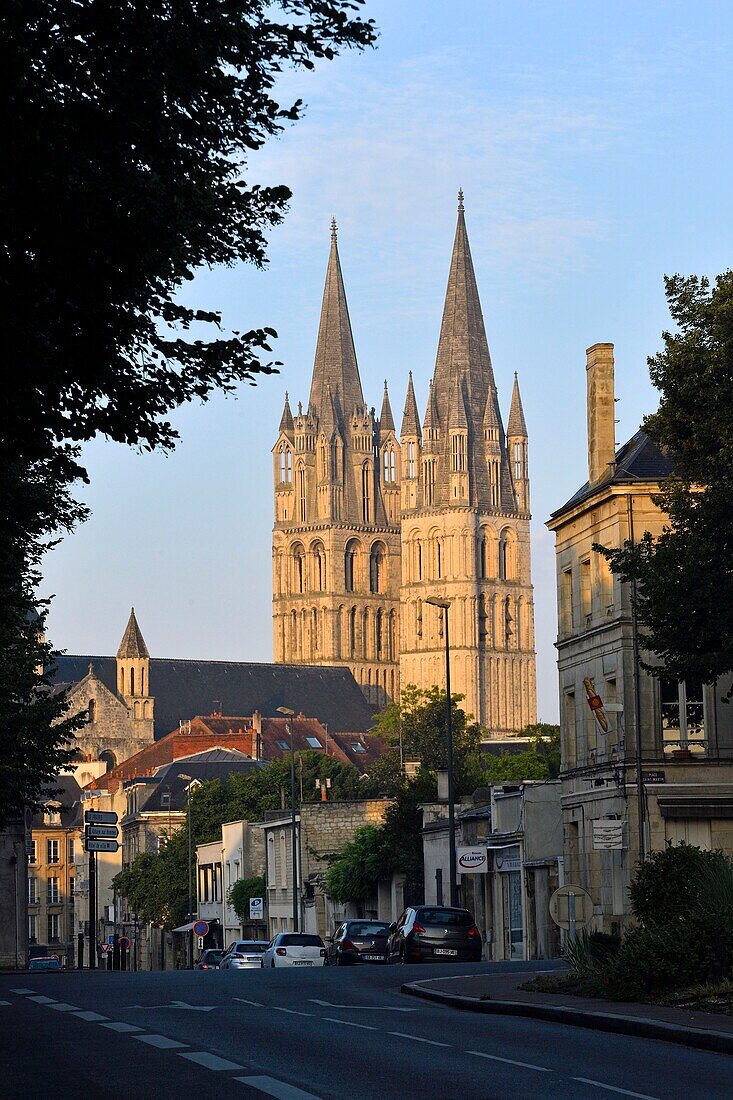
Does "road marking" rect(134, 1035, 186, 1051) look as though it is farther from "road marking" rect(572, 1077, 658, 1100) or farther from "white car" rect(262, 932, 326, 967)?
"white car" rect(262, 932, 326, 967)

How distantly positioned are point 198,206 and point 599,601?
3943cm

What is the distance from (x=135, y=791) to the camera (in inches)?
5792

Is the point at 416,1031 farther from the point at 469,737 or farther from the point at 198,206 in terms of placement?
the point at 469,737

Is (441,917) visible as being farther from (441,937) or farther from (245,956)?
(245,956)

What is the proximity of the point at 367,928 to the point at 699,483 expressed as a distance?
1881cm

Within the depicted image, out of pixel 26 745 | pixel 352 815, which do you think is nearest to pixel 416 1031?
pixel 26 745

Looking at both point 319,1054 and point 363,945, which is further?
point 363,945

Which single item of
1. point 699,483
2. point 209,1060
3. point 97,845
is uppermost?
point 699,483

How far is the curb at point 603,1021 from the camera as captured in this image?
19.7m

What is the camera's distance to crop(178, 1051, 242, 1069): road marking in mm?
17750

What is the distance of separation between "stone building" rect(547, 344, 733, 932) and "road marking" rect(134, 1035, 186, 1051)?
2620 centimetres

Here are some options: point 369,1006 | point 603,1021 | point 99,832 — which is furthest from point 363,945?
point 603,1021

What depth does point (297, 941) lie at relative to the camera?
162 feet

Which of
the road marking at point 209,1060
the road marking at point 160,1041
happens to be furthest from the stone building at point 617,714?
the road marking at point 209,1060
